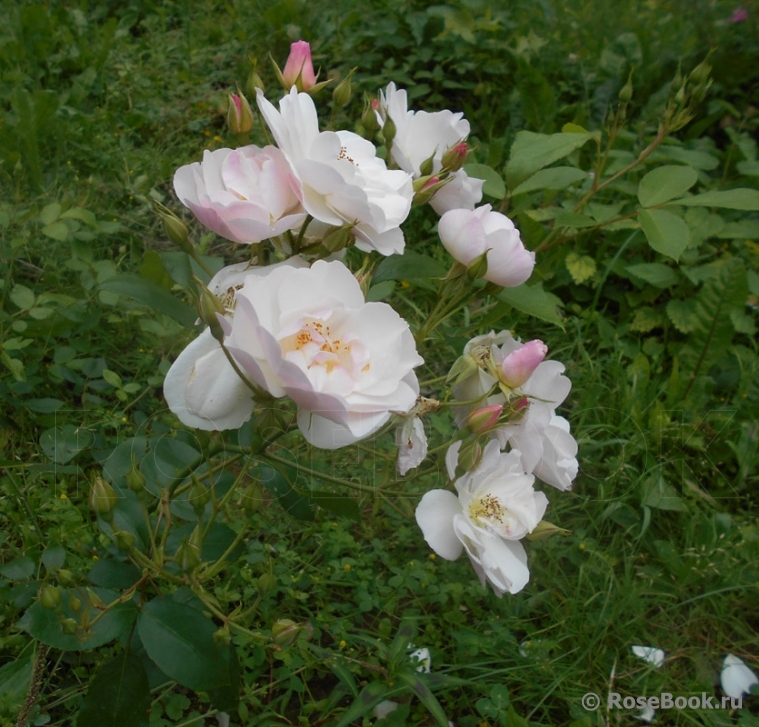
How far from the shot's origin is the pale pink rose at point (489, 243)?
0.80 meters

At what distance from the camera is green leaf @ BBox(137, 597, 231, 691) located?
806 millimetres

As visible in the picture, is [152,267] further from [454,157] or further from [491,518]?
[491,518]

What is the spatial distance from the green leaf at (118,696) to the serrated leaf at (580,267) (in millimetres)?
1585

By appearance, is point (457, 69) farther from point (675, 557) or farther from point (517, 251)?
point (517, 251)

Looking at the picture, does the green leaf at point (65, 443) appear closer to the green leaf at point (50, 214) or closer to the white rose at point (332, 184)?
the green leaf at point (50, 214)

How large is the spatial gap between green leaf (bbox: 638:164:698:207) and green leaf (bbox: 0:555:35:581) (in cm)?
116

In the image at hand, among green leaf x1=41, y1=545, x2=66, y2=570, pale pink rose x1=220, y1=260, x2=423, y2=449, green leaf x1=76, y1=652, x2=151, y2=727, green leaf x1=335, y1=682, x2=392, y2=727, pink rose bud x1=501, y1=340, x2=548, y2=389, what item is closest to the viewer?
pale pink rose x1=220, y1=260, x2=423, y2=449

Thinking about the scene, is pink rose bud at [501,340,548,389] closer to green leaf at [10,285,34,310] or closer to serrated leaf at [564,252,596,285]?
green leaf at [10,285,34,310]

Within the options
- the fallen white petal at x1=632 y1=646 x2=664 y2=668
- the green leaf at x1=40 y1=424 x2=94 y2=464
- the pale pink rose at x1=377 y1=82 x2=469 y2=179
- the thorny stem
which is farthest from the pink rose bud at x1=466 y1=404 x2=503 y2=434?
the fallen white petal at x1=632 y1=646 x2=664 y2=668

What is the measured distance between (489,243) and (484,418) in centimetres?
19

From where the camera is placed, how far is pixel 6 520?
1410mm

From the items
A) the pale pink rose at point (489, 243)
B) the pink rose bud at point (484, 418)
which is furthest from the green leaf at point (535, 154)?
the pink rose bud at point (484, 418)

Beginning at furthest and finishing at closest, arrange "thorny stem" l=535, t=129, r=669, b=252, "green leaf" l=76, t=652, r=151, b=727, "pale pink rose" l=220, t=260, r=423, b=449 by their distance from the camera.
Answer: "thorny stem" l=535, t=129, r=669, b=252, "green leaf" l=76, t=652, r=151, b=727, "pale pink rose" l=220, t=260, r=423, b=449

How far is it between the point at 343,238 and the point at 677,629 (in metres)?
1.26
